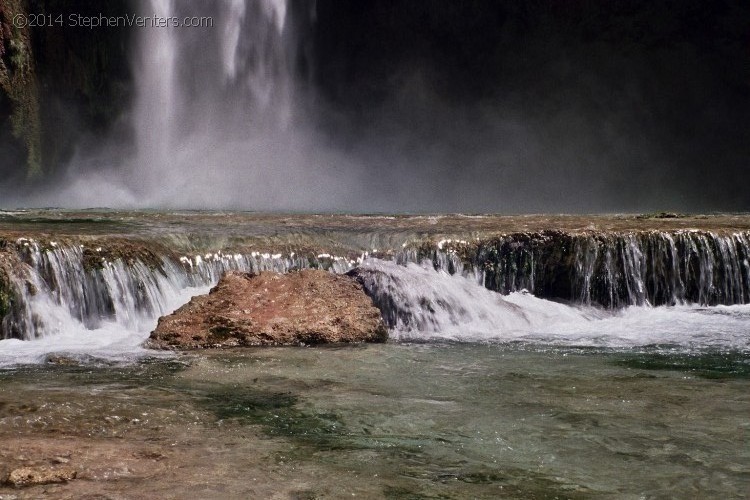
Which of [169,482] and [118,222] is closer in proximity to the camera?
→ [169,482]

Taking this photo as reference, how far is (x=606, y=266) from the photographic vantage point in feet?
30.2

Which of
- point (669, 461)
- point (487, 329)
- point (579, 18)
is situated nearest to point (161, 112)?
point (579, 18)

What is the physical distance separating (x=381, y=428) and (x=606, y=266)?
5.97 m

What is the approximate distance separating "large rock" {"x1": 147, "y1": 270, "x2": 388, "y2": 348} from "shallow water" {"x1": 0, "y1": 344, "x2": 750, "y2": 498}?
0.65m

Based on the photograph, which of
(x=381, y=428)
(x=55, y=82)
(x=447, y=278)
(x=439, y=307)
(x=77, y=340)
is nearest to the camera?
(x=381, y=428)

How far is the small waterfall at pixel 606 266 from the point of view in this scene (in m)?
9.15

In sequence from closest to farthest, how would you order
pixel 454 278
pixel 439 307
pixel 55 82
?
pixel 439 307
pixel 454 278
pixel 55 82

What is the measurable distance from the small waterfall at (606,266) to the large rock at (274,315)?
2148 millimetres

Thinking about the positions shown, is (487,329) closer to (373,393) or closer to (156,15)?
(373,393)

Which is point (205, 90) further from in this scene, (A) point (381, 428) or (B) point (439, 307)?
(A) point (381, 428)

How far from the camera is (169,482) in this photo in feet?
9.96

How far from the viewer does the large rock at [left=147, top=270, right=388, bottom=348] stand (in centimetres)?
630

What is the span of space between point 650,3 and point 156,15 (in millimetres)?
16075

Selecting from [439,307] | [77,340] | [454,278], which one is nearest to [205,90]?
[454,278]
